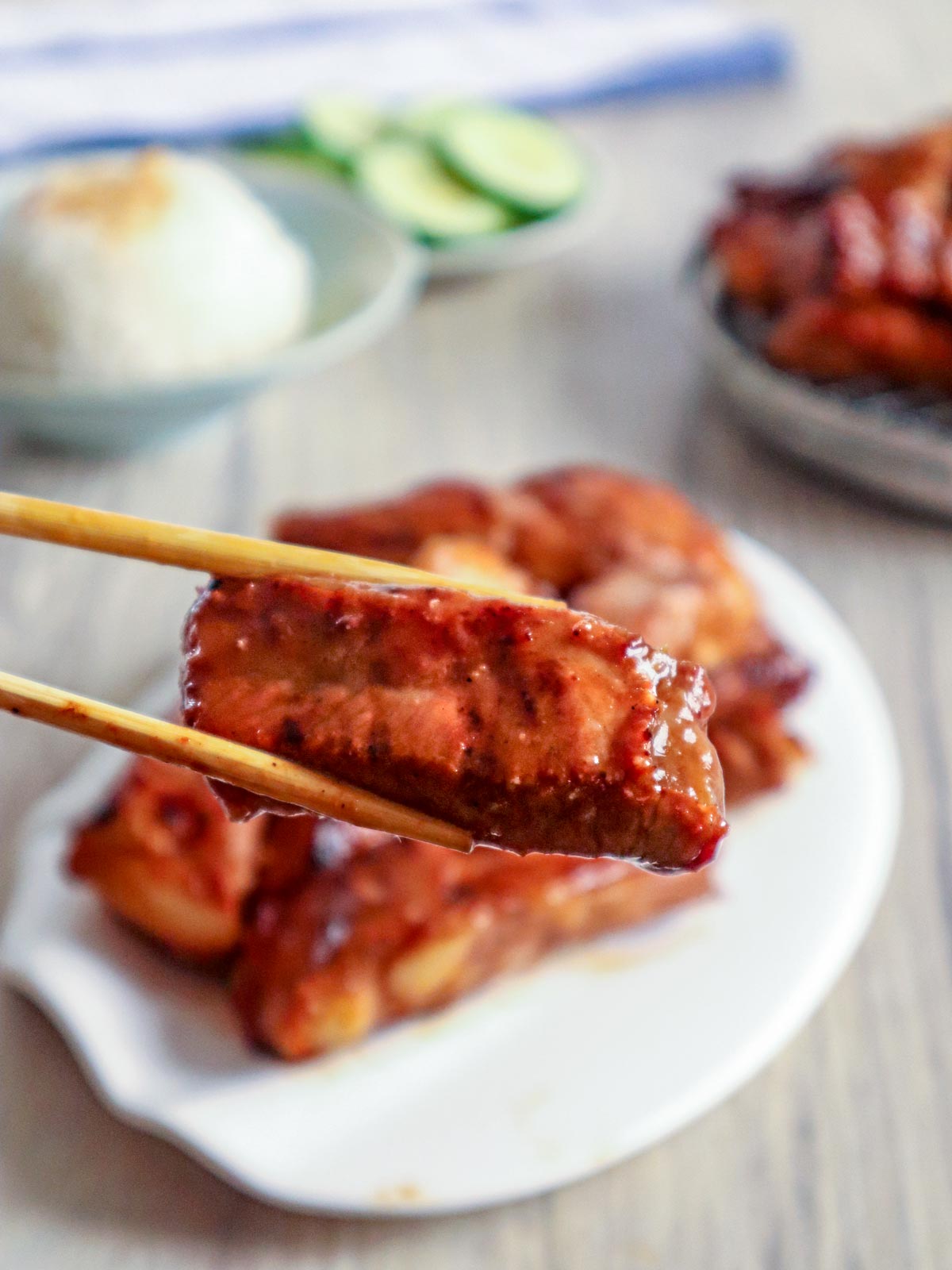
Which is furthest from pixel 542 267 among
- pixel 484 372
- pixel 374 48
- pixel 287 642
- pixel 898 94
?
pixel 287 642

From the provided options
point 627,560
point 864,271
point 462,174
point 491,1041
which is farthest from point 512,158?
point 491,1041

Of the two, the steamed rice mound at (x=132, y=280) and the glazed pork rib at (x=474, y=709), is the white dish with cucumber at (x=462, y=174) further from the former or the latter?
the glazed pork rib at (x=474, y=709)

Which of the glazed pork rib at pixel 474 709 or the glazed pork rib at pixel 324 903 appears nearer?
the glazed pork rib at pixel 474 709

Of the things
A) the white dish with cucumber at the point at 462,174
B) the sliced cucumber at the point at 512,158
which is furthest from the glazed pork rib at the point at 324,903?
the sliced cucumber at the point at 512,158

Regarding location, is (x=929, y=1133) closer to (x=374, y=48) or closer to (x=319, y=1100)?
(x=319, y=1100)

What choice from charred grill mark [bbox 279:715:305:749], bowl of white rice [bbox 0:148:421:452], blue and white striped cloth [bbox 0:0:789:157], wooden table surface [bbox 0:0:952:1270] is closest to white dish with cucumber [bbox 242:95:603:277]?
wooden table surface [bbox 0:0:952:1270]

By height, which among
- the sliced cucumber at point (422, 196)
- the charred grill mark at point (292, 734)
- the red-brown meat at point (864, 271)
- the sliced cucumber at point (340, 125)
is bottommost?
the sliced cucumber at point (422, 196)

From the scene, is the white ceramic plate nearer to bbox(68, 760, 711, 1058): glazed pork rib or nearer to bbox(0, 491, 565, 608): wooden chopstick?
bbox(68, 760, 711, 1058): glazed pork rib

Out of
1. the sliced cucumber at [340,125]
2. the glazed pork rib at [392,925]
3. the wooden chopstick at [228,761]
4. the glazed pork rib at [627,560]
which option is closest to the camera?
the wooden chopstick at [228,761]
